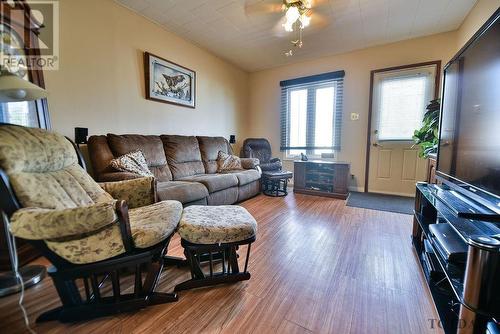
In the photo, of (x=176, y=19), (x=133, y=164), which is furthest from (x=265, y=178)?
(x=176, y=19)

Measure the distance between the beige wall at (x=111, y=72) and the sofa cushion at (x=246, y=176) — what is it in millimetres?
1159

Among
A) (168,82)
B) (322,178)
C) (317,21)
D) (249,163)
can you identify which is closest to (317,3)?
(317,21)

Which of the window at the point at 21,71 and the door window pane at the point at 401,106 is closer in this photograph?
the window at the point at 21,71

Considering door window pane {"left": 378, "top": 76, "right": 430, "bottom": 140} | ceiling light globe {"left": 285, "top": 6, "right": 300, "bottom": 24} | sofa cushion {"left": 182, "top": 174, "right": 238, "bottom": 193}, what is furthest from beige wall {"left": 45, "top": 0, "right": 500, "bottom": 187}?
ceiling light globe {"left": 285, "top": 6, "right": 300, "bottom": 24}

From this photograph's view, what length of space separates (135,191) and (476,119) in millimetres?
2170

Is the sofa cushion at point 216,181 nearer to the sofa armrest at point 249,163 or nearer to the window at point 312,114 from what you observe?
the sofa armrest at point 249,163

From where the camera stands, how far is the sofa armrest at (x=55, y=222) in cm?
88

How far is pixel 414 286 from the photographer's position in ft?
4.38

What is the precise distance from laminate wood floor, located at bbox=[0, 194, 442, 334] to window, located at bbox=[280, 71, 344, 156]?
2.45 meters

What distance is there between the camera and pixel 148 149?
2621mm

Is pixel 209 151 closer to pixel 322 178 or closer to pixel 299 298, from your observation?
pixel 322 178

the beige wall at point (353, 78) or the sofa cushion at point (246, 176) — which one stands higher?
the beige wall at point (353, 78)

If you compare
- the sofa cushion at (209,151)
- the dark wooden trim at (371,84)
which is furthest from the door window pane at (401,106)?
the sofa cushion at (209,151)

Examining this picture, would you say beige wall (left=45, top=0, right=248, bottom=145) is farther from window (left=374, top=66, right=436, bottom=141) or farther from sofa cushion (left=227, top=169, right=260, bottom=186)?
window (left=374, top=66, right=436, bottom=141)
